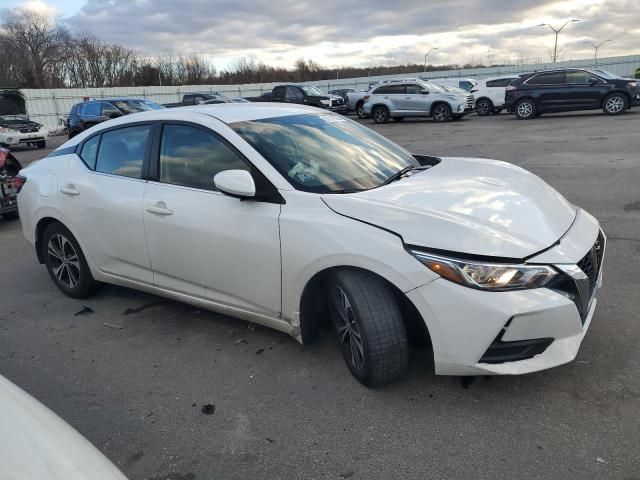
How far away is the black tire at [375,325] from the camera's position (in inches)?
111

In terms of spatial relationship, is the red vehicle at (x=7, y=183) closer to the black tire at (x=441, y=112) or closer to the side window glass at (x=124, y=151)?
the side window glass at (x=124, y=151)

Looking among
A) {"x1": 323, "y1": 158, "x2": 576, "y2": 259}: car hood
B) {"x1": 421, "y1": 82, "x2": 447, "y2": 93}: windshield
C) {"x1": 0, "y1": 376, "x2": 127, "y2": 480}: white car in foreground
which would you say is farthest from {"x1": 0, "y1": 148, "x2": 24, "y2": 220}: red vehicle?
{"x1": 421, "y1": 82, "x2": 447, "y2": 93}: windshield

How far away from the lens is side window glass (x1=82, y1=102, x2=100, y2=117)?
1877 cm

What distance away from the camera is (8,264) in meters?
6.02

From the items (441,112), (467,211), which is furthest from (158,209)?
(441,112)

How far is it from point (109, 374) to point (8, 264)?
136 inches

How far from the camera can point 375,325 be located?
2826mm

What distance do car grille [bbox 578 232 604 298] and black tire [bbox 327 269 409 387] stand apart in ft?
3.33

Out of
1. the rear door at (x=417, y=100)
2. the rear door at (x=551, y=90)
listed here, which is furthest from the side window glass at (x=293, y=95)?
the rear door at (x=551, y=90)

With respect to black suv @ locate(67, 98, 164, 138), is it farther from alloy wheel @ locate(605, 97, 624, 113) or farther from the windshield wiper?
alloy wheel @ locate(605, 97, 624, 113)

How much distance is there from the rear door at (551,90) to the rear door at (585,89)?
0.19m

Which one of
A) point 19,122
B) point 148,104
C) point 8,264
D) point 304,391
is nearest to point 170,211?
point 304,391

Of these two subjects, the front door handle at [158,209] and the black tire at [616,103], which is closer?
the front door handle at [158,209]

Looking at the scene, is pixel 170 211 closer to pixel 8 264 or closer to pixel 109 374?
pixel 109 374
